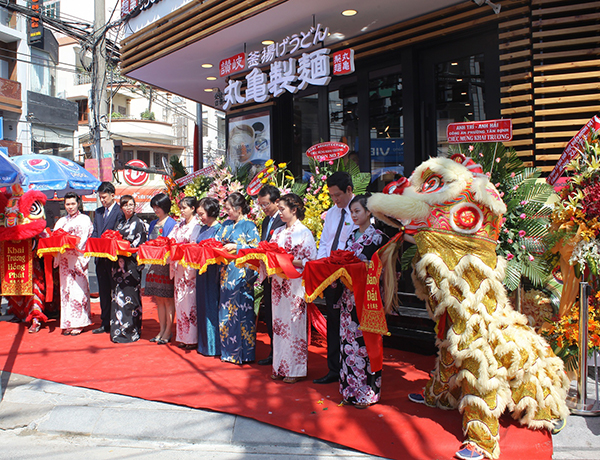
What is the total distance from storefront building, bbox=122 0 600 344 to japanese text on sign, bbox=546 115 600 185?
55cm

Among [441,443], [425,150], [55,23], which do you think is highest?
[55,23]

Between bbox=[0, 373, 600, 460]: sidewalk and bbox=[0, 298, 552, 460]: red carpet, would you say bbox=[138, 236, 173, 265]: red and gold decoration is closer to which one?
bbox=[0, 298, 552, 460]: red carpet

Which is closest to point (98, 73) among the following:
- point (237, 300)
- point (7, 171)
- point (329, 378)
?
point (7, 171)

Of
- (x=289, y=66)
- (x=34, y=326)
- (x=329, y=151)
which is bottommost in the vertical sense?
(x=34, y=326)

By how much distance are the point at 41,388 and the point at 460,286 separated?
3.64 meters

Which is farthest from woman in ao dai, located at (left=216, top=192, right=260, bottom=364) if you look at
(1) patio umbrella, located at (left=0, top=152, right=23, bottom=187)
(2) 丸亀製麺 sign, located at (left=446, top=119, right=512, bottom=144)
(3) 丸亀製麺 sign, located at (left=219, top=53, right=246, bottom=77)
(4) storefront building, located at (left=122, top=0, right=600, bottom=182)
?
(3) 丸亀製麺 sign, located at (left=219, top=53, right=246, bottom=77)

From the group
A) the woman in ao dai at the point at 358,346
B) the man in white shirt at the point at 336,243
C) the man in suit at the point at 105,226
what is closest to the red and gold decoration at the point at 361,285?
the woman in ao dai at the point at 358,346

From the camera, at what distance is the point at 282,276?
12.9 ft

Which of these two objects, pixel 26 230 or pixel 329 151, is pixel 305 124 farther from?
pixel 26 230

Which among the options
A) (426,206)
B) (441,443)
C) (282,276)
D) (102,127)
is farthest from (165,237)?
(102,127)

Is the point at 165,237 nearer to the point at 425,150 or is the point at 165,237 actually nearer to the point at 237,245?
the point at 237,245

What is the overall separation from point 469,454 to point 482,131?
97.1 inches

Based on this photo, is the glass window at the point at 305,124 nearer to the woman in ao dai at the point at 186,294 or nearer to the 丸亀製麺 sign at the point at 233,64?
the 丸亀製麺 sign at the point at 233,64

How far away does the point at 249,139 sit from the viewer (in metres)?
8.60
